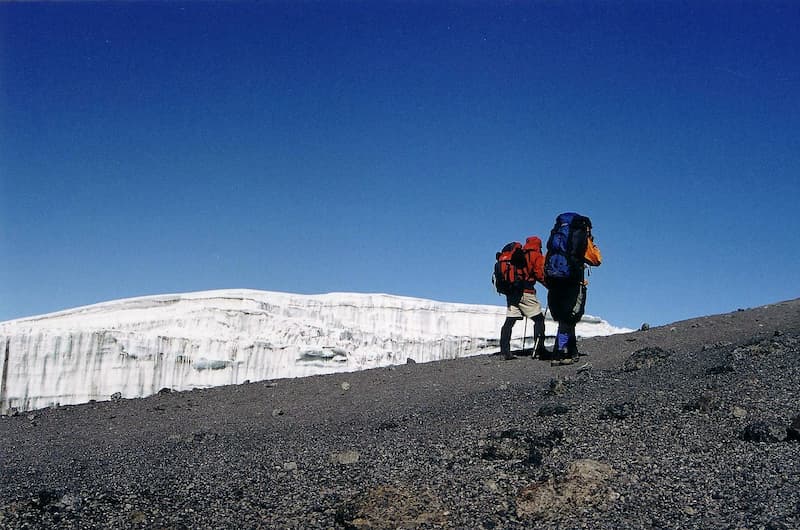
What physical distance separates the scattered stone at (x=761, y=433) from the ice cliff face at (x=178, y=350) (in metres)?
14.1

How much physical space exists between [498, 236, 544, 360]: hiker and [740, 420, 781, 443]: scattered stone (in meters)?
5.47

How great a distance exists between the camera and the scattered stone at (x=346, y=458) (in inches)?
212

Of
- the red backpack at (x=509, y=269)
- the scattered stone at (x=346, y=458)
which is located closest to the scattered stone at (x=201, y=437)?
the scattered stone at (x=346, y=458)

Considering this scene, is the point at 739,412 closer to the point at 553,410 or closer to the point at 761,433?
the point at 761,433

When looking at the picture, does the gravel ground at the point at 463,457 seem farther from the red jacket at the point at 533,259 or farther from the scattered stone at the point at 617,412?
the red jacket at the point at 533,259

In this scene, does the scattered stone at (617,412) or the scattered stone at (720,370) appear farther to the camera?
the scattered stone at (720,370)

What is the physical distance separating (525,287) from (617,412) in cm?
522

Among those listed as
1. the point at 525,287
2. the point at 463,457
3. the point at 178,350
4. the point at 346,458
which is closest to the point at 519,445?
the point at 463,457

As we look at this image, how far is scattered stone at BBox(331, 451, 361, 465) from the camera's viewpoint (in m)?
5.38

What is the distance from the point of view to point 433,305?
24.2 metres

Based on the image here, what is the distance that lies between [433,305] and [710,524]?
798 inches

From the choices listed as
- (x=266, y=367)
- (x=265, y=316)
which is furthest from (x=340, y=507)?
(x=265, y=316)

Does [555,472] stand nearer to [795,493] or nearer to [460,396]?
[795,493]

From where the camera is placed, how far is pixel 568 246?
9219mm
